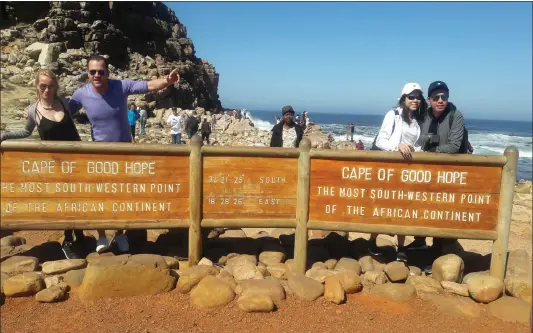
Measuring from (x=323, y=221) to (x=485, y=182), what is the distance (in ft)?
6.02

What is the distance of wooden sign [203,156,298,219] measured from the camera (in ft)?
16.1

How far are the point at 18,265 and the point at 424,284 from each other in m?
4.45

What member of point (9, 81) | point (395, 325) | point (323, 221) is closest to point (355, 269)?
point (323, 221)

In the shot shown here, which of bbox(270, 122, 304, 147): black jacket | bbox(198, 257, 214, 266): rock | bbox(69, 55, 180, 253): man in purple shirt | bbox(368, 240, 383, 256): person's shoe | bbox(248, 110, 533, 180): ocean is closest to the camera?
bbox(69, 55, 180, 253): man in purple shirt

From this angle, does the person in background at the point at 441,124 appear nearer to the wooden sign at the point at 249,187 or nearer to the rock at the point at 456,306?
the rock at the point at 456,306

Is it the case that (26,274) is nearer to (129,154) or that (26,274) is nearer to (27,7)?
(129,154)

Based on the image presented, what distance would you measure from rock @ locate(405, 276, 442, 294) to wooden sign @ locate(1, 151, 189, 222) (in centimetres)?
268

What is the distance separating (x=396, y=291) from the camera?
15.1ft

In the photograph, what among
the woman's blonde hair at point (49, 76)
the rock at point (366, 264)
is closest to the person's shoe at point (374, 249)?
the rock at point (366, 264)

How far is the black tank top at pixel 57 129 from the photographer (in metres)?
4.61

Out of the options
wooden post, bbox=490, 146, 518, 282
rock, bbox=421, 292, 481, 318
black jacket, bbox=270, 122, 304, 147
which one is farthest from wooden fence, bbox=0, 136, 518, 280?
black jacket, bbox=270, 122, 304, 147

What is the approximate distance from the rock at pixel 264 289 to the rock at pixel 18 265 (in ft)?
7.39

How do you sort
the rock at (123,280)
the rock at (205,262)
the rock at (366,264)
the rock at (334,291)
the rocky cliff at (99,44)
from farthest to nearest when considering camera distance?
the rocky cliff at (99,44) → the rock at (366,264) → the rock at (205,262) → the rock at (334,291) → the rock at (123,280)

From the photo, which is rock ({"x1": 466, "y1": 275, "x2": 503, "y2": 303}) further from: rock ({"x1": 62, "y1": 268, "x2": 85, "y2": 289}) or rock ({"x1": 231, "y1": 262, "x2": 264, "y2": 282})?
rock ({"x1": 62, "y1": 268, "x2": 85, "y2": 289})
